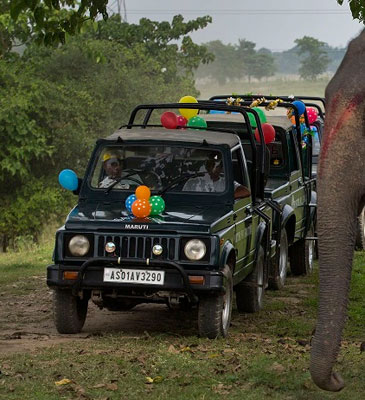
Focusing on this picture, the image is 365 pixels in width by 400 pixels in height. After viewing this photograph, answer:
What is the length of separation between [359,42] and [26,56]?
29.9 metres

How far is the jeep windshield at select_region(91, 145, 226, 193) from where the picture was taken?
11891 millimetres

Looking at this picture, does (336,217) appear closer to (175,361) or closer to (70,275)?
(175,361)

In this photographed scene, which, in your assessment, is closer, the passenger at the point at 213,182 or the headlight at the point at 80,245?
the headlight at the point at 80,245

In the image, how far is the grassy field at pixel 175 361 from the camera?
866 centimetres

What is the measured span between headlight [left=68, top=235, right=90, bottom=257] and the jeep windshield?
1.00 metres

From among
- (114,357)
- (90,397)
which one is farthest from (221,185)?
(90,397)

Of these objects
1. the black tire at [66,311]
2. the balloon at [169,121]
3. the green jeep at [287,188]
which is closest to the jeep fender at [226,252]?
the black tire at [66,311]

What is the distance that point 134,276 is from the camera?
427 inches

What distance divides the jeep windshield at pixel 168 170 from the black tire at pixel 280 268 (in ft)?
9.53

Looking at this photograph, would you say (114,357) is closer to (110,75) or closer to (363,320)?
(363,320)

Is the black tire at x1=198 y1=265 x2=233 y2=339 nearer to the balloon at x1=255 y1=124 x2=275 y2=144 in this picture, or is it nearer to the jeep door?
the jeep door

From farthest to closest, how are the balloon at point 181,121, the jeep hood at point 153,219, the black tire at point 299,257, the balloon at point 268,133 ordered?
the black tire at point 299,257 < the balloon at point 268,133 < the balloon at point 181,121 < the jeep hood at point 153,219

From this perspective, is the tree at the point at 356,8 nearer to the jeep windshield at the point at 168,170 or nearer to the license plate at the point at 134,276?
the jeep windshield at the point at 168,170

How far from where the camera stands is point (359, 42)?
24.8 ft
